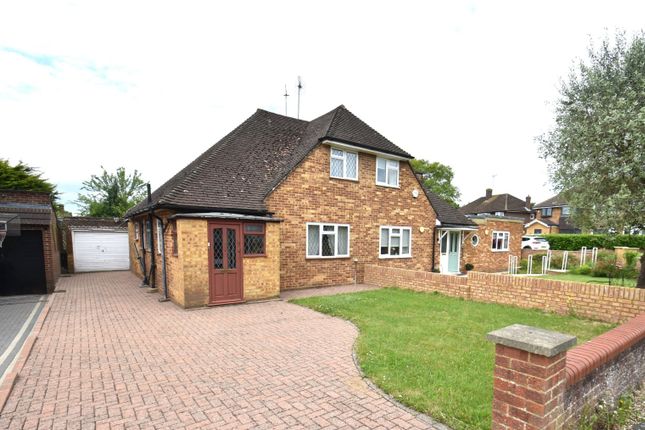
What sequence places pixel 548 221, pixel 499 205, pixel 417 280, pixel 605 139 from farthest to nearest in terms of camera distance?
pixel 499 205, pixel 548 221, pixel 417 280, pixel 605 139

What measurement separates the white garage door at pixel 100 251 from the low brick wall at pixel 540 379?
19431 millimetres

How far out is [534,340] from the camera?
8.08 ft

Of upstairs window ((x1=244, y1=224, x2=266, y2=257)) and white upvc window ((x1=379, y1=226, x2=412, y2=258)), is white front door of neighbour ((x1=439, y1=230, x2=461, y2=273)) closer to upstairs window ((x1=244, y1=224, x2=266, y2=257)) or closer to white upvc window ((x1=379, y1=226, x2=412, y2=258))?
white upvc window ((x1=379, y1=226, x2=412, y2=258))

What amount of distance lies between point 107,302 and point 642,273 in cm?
1438

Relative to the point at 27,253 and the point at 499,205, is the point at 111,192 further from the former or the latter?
the point at 499,205

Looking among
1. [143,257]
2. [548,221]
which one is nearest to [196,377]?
[143,257]

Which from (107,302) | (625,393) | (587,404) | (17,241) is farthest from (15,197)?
(625,393)

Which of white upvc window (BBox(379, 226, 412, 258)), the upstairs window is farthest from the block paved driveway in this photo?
white upvc window (BBox(379, 226, 412, 258))

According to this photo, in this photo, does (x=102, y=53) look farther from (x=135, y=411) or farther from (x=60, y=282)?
(x=60, y=282)

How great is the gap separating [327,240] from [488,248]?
1200 centimetres

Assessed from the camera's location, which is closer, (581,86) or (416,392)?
(416,392)

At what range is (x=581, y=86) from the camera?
7.39 metres

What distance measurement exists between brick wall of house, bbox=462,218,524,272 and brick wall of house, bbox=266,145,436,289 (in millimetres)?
4835

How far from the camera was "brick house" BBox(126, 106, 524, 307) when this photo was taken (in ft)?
27.7
